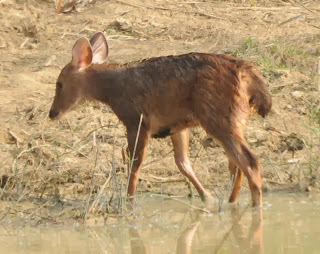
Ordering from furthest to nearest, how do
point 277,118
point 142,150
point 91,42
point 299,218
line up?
1. point 277,118
2. point 91,42
3. point 142,150
4. point 299,218

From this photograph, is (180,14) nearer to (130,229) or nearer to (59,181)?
(59,181)

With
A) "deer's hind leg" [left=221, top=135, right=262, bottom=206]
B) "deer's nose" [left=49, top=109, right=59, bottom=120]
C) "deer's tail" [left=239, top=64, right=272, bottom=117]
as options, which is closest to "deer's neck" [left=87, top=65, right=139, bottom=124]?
"deer's nose" [left=49, top=109, right=59, bottom=120]

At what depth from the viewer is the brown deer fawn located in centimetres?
966

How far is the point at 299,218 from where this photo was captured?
9.54 metres

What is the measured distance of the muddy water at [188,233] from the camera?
8.52 metres

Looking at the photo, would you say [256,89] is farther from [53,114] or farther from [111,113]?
[111,113]

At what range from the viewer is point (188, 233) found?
29.8 ft

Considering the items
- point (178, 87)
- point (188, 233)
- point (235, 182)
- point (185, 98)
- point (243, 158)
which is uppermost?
point (178, 87)

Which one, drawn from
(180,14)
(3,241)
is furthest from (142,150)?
(180,14)

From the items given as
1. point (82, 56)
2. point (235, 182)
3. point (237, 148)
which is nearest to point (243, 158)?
point (237, 148)

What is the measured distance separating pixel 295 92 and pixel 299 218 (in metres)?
3.35

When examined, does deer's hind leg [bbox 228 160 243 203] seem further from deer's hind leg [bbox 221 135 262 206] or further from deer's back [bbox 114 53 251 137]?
deer's back [bbox 114 53 251 137]

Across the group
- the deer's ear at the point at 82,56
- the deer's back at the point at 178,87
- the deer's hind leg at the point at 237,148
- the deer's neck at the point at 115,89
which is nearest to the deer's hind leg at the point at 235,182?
the deer's hind leg at the point at 237,148

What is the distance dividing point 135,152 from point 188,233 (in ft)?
4.64
